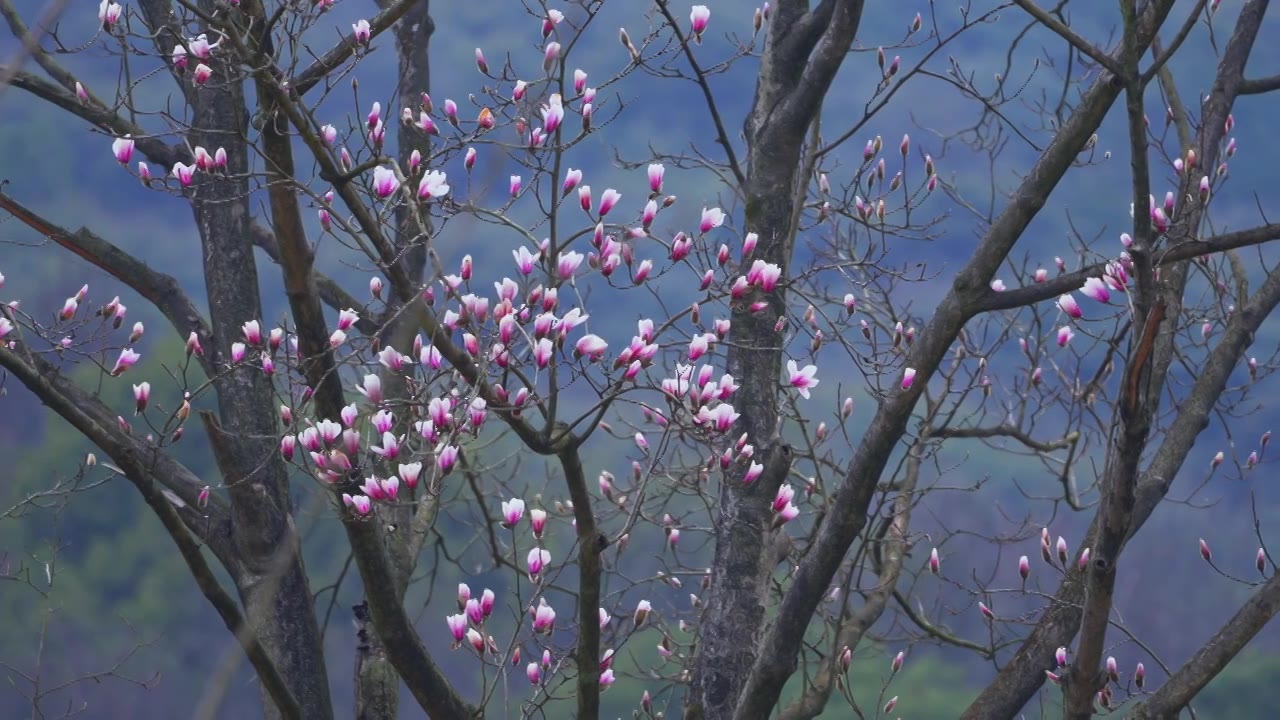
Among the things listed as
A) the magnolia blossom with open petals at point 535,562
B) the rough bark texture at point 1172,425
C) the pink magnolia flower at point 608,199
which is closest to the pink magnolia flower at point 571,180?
the pink magnolia flower at point 608,199

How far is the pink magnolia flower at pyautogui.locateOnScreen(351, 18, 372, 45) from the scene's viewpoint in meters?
2.76

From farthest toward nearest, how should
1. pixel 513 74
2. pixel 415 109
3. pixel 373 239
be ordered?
pixel 415 109
pixel 513 74
pixel 373 239

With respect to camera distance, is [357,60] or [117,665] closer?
[357,60]

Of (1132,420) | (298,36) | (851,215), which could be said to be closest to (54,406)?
(298,36)

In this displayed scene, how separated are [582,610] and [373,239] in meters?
0.96

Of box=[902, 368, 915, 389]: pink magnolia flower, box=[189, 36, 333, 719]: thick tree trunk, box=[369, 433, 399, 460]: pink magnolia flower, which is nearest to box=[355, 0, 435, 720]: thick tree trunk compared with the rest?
box=[189, 36, 333, 719]: thick tree trunk

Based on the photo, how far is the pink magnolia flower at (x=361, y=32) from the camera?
2.76 metres

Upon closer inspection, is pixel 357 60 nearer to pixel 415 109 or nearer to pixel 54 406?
pixel 54 406

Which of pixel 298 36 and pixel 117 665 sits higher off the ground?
pixel 298 36

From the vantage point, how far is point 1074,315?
287 centimetres

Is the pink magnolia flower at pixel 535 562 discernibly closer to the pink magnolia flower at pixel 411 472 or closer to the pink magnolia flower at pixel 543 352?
the pink magnolia flower at pixel 411 472

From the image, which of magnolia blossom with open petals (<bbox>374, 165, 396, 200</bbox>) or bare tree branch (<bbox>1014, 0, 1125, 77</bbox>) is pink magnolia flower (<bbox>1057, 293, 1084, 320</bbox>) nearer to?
bare tree branch (<bbox>1014, 0, 1125, 77</bbox>)

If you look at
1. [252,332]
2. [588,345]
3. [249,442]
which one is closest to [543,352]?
[588,345]

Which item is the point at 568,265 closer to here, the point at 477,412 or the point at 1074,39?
the point at 477,412
